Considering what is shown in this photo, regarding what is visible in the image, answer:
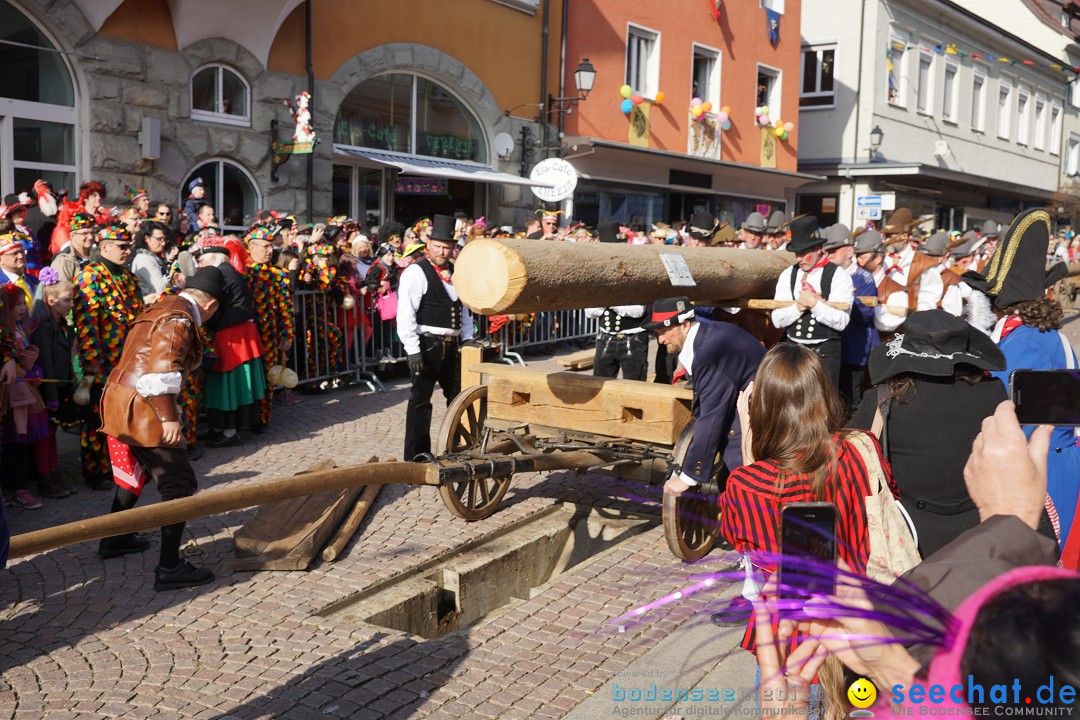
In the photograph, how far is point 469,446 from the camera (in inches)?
265

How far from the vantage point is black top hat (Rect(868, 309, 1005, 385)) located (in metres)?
3.42

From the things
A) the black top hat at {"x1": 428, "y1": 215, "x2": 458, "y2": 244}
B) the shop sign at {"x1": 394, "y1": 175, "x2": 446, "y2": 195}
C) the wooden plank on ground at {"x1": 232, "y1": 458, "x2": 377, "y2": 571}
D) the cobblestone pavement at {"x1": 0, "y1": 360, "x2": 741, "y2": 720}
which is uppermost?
the shop sign at {"x1": 394, "y1": 175, "x2": 446, "y2": 195}

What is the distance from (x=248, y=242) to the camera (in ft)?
29.8

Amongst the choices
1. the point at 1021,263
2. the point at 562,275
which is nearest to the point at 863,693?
the point at 1021,263

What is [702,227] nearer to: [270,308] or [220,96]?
[270,308]

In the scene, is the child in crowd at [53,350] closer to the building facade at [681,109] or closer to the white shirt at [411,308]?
the white shirt at [411,308]

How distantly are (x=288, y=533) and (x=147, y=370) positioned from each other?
1.23 m

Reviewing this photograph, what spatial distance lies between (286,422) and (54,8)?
5610 millimetres

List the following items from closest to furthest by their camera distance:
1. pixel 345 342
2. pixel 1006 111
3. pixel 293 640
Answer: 1. pixel 293 640
2. pixel 345 342
3. pixel 1006 111

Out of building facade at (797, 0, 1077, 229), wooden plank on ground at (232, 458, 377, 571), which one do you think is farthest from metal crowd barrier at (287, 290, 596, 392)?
building facade at (797, 0, 1077, 229)

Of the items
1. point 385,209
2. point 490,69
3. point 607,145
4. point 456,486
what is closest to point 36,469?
point 456,486

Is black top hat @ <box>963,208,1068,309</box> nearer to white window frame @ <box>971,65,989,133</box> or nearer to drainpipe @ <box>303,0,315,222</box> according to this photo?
drainpipe @ <box>303,0,315,222</box>

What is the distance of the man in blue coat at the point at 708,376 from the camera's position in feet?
17.8

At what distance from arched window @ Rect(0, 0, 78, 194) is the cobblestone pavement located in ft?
20.5
